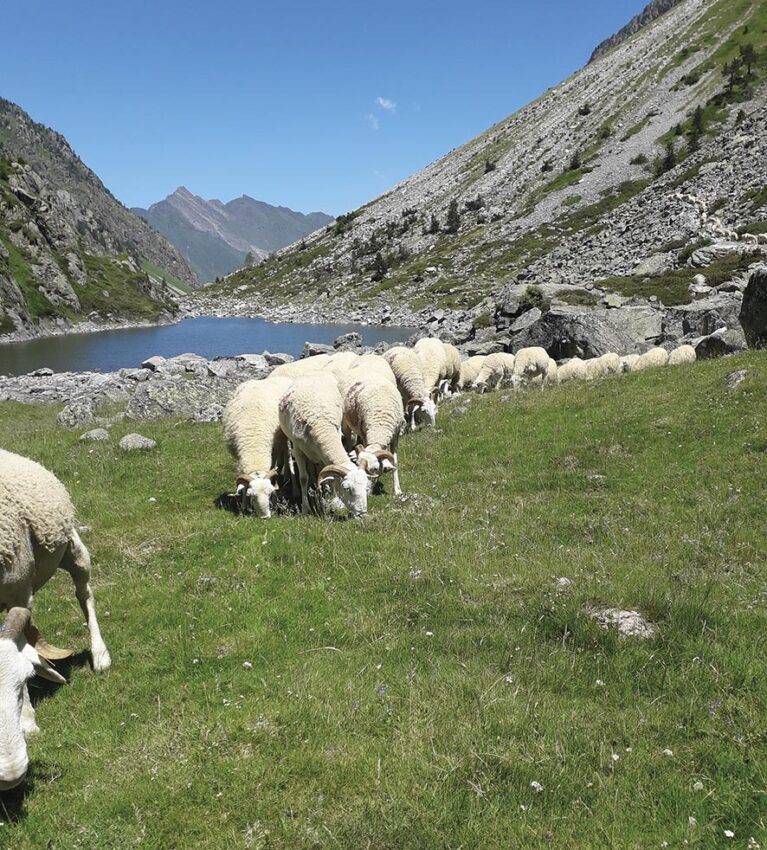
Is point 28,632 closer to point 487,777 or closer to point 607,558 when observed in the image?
point 487,777

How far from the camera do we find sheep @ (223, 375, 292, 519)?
1203 cm

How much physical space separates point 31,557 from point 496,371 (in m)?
25.4

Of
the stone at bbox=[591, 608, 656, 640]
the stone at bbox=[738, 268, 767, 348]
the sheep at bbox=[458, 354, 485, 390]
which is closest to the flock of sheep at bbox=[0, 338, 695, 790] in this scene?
the sheep at bbox=[458, 354, 485, 390]

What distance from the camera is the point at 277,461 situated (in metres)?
14.4

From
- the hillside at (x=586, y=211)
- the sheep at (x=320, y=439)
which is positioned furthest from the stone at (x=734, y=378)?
the hillside at (x=586, y=211)

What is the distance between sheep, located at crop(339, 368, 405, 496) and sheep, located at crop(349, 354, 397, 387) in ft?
3.41

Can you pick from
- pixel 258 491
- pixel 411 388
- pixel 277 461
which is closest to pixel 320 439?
pixel 258 491

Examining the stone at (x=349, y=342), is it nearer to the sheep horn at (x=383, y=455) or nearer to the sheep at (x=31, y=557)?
the sheep horn at (x=383, y=455)

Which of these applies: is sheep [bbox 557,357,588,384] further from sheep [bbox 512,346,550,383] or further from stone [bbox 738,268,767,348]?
stone [bbox 738,268,767,348]

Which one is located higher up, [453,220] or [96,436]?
[453,220]

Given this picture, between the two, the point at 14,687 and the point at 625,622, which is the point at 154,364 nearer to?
the point at 14,687

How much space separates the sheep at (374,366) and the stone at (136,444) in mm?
6842

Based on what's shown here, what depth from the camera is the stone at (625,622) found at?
6535 mm

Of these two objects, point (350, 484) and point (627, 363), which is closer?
point (350, 484)
